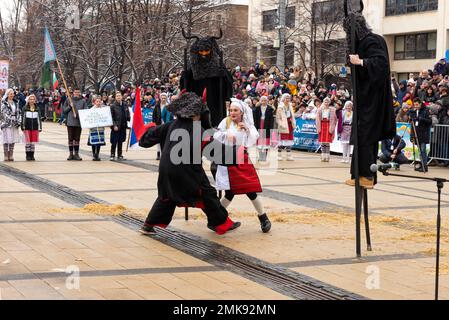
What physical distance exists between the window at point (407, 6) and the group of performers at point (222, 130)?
40013 millimetres

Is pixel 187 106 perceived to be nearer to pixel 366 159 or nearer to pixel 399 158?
pixel 366 159

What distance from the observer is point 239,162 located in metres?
9.49

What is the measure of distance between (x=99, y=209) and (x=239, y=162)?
8.37 ft

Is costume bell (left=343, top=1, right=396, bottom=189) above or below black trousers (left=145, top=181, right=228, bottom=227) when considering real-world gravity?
above

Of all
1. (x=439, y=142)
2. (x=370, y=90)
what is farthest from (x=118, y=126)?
(x=370, y=90)

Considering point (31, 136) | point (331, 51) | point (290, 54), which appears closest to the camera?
Result: point (31, 136)

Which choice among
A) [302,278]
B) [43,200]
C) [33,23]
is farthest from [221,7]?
[302,278]

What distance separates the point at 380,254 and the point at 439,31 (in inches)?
1607

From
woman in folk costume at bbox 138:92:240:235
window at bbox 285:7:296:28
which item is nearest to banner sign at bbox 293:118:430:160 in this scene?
woman in folk costume at bbox 138:92:240:235

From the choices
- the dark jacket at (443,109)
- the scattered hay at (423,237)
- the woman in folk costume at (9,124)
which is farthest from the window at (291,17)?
the scattered hay at (423,237)

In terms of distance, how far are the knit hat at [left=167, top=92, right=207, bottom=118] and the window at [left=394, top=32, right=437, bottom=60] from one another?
41354 millimetres

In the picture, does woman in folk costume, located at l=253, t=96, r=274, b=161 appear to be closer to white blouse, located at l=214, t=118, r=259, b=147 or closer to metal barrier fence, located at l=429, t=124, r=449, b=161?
metal barrier fence, located at l=429, t=124, r=449, b=161

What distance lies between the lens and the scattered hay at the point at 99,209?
10844mm

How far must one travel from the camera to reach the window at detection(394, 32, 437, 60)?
48719mm
